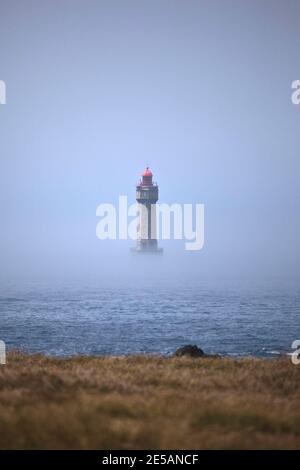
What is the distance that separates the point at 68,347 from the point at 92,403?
34429 millimetres

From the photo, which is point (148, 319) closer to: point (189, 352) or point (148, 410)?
point (189, 352)

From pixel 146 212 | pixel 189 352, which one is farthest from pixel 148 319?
pixel 146 212

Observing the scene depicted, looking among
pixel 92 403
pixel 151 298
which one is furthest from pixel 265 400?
pixel 151 298

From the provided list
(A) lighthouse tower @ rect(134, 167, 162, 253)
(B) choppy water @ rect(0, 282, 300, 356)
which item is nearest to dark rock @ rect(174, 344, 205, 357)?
(B) choppy water @ rect(0, 282, 300, 356)

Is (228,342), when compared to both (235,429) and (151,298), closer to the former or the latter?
(235,429)

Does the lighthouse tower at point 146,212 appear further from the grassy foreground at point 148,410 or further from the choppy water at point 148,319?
the grassy foreground at point 148,410

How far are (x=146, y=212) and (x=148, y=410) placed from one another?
173m

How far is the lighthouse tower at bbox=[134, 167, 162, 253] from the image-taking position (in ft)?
594

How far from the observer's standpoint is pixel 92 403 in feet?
36.6

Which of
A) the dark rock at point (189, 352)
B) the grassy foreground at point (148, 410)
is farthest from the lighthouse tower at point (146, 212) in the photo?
the grassy foreground at point (148, 410)

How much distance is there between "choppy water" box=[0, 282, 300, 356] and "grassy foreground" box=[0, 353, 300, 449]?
26.6m

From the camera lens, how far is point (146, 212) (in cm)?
18362

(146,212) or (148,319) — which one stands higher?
(146,212)

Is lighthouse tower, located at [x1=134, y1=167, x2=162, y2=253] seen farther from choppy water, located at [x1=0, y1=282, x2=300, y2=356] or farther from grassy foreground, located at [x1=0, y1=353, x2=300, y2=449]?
grassy foreground, located at [x1=0, y1=353, x2=300, y2=449]
